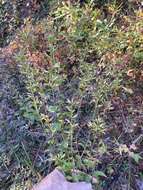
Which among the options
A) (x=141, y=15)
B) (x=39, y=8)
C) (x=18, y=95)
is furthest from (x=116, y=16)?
(x=18, y=95)

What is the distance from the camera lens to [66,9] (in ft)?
11.7

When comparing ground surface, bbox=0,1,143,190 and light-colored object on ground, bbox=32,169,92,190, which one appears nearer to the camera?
light-colored object on ground, bbox=32,169,92,190

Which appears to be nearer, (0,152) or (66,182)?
(66,182)

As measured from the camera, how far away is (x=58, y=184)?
2637 mm

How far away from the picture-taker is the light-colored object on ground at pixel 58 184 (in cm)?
263

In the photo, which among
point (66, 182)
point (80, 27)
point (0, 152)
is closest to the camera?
point (66, 182)

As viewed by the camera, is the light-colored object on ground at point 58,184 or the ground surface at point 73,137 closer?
the light-colored object on ground at point 58,184

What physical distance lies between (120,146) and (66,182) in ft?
1.36

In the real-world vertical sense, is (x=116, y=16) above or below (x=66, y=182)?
above

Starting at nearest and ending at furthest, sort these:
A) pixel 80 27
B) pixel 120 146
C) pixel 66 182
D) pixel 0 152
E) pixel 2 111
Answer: pixel 66 182
pixel 120 146
pixel 0 152
pixel 2 111
pixel 80 27

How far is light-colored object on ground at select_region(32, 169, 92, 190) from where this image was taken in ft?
8.62

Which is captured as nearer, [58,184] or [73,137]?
[58,184]

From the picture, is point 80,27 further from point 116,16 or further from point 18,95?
point 18,95

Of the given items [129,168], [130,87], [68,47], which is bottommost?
[129,168]
